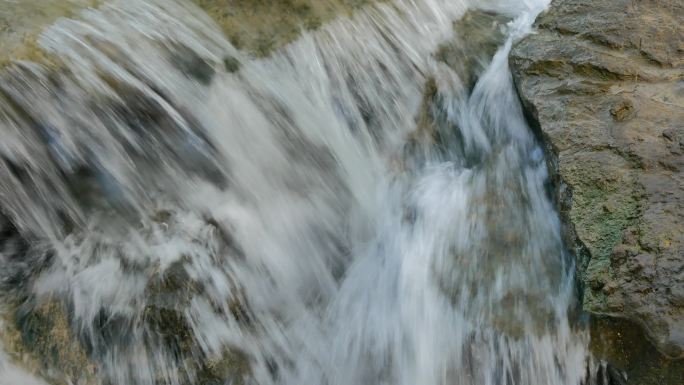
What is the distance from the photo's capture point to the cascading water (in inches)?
110

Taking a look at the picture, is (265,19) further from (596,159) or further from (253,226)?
(596,159)

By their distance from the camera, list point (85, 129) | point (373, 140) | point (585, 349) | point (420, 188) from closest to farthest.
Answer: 1. point (585, 349)
2. point (85, 129)
3. point (420, 188)
4. point (373, 140)

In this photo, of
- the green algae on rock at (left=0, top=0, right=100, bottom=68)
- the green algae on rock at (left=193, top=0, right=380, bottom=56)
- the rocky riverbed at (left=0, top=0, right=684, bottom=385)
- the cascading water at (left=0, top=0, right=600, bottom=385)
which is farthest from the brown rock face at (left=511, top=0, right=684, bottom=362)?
the green algae on rock at (left=0, top=0, right=100, bottom=68)

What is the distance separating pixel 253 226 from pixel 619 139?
6.04 ft

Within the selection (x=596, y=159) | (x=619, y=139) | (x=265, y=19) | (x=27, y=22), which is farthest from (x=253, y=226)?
(x=619, y=139)

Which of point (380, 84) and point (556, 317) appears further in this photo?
point (380, 84)

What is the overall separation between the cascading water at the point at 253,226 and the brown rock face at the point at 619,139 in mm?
→ 238

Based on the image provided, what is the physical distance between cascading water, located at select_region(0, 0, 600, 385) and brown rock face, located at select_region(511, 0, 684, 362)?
0.24 m

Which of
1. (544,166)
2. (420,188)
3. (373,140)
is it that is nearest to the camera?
(544,166)

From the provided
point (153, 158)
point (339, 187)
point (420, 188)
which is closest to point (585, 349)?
point (420, 188)

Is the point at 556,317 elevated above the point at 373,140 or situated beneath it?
situated beneath

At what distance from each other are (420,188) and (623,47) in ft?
4.69

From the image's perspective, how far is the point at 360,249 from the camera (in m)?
3.40

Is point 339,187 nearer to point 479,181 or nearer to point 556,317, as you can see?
point 479,181
